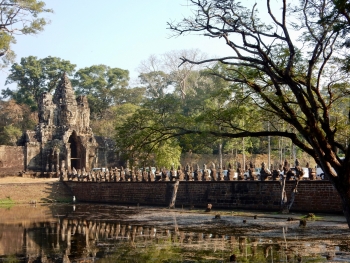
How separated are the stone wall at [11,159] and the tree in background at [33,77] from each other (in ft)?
81.4

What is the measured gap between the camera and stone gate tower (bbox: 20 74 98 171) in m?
48.6

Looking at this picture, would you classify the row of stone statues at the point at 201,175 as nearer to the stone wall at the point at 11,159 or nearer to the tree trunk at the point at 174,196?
the tree trunk at the point at 174,196

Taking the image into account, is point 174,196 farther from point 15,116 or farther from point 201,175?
point 15,116

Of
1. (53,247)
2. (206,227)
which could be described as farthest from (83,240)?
(206,227)

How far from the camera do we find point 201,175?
3053cm

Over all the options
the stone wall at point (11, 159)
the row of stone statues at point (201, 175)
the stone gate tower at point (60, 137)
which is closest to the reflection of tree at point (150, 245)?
the row of stone statues at point (201, 175)

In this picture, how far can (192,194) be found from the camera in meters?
29.8

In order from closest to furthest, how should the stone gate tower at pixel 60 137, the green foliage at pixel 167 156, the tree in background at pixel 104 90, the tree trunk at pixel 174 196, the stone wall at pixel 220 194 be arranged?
the stone wall at pixel 220 194
the tree trunk at pixel 174 196
the green foliage at pixel 167 156
the stone gate tower at pixel 60 137
the tree in background at pixel 104 90

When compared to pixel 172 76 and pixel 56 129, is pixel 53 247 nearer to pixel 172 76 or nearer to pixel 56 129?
pixel 56 129

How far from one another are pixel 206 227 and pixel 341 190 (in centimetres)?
922

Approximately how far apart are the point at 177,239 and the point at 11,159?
34009 millimetres

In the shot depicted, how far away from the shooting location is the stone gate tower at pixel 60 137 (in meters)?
48.6

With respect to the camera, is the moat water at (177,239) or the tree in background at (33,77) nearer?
the moat water at (177,239)

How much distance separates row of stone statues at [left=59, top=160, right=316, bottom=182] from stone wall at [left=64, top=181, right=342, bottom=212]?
0.45 meters
